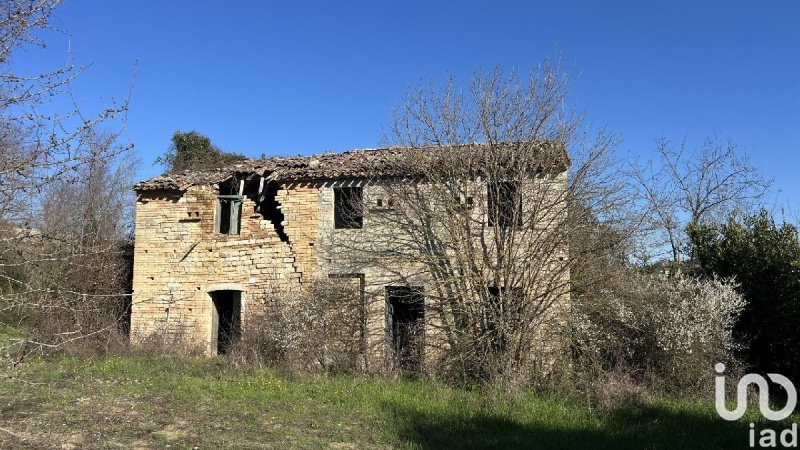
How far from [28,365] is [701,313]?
13.9 metres

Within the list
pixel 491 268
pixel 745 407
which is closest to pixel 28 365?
pixel 491 268

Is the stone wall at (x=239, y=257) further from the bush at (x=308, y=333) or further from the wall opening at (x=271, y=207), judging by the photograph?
the bush at (x=308, y=333)

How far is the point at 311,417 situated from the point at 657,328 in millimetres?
6534

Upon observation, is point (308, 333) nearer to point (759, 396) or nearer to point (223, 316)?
point (223, 316)

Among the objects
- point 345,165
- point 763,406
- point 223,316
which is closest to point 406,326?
point 345,165

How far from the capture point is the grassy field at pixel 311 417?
23.1 ft

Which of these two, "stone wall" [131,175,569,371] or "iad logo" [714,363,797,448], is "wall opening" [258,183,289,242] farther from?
"iad logo" [714,363,797,448]

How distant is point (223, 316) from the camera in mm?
15039

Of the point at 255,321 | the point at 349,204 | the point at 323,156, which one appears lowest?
the point at 255,321

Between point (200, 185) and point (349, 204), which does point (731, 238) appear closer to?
point (349, 204)

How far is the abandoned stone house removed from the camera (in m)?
13.1

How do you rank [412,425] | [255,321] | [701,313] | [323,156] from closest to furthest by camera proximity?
1. [412,425]
2. [701,313]
3. [255,321]
4. [323,156]

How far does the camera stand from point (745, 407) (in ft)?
29.6

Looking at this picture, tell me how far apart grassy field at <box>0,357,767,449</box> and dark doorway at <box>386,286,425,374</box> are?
2.66 feet
